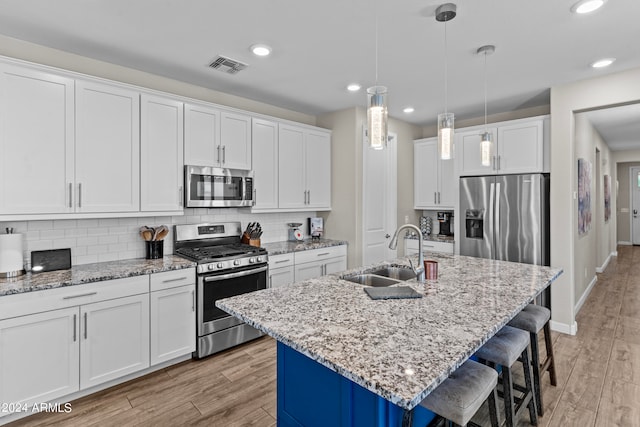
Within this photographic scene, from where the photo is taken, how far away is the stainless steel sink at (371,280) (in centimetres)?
239

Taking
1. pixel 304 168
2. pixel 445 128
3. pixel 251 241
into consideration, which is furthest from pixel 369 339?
pixel 304 168

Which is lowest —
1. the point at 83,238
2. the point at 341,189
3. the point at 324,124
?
the point at 83,238

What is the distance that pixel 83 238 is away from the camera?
9.52 feet

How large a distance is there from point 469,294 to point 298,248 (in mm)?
2230

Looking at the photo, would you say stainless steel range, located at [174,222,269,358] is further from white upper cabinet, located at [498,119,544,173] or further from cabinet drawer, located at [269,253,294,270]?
white upper cabinet, located at [498,119,544,173]

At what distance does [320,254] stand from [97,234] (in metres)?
2.29

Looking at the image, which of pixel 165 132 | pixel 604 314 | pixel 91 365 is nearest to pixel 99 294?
pixel 91 365

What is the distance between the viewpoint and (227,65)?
305 cm

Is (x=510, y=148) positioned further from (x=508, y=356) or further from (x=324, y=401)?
(x=324, y=401)

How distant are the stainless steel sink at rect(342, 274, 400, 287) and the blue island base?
0.80 metres

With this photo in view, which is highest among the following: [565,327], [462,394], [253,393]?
[462,394]

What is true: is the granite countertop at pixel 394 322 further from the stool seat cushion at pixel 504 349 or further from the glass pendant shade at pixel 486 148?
the glass pendant shade at pixel 486 148

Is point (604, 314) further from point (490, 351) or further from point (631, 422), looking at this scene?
point (490, 351)

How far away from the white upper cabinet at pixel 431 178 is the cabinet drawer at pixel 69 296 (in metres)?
3.96
